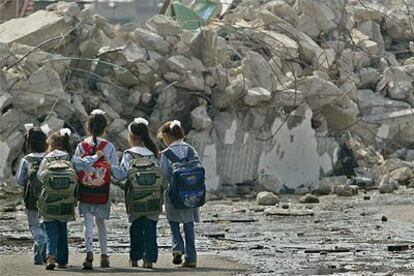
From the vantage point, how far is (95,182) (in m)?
12.4

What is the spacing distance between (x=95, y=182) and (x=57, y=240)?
615 millimetres

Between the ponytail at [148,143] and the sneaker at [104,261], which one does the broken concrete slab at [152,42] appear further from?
the sneaker at [104,261]

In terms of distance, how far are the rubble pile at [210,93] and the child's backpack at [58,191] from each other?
9799 mm

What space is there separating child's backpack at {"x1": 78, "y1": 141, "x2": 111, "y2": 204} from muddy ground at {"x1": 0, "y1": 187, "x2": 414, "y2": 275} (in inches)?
58.8

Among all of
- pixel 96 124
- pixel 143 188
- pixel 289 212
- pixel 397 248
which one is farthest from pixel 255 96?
pixel 143 188

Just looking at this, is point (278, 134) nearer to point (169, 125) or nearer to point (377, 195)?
point (377, 195)

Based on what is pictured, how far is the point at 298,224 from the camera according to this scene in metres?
17.7

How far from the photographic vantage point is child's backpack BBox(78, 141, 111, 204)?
12367 mm

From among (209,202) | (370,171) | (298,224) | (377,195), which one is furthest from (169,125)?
(370,171)

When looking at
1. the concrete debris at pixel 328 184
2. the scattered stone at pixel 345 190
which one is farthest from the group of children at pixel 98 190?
the concrete debris at pixel 328 184

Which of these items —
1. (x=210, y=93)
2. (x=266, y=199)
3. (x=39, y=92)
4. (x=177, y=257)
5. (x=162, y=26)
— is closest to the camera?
(x=177, y=257)

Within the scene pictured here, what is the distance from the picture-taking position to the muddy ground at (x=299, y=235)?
1280 centimetres

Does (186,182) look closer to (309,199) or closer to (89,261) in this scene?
(89,261)

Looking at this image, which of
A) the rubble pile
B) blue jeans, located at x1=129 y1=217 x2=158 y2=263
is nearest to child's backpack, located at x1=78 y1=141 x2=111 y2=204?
blue jeans, located at x1=129 y1=217 x2=158 y2=263
